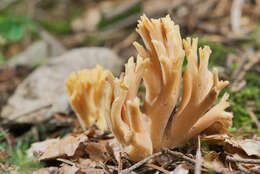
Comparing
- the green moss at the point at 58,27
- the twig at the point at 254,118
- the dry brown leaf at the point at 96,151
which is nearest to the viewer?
the dry brown leaf at the point at 96,151

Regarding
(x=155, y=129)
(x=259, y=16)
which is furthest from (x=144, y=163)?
(x=259, y=16)

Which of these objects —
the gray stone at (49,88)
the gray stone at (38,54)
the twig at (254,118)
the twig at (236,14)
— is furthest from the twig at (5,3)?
the twig at (254,118)

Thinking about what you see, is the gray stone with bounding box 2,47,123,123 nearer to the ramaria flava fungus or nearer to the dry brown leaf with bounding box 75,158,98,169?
the dry brown leaf with bounding box 75,158,98,169

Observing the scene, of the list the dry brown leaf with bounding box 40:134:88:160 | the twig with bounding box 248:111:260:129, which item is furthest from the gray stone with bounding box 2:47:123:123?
the twig with bounding box 248:111:260:129

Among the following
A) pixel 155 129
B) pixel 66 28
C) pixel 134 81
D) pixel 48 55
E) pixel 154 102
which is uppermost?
pixel 66 28

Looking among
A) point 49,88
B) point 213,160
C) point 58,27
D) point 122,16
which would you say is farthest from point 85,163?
point 58,27

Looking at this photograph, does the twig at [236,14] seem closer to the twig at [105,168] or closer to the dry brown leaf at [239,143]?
the dry brown leaf at [239,143]

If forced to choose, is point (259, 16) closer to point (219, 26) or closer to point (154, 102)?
point (219, 26)

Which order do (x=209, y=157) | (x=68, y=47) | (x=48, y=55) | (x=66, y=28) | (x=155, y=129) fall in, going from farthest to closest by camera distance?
(x=66, y=28) → (x=68, y=47) → (x=48, y=55) → (x=155, y=129) → (x=209, y=157)
